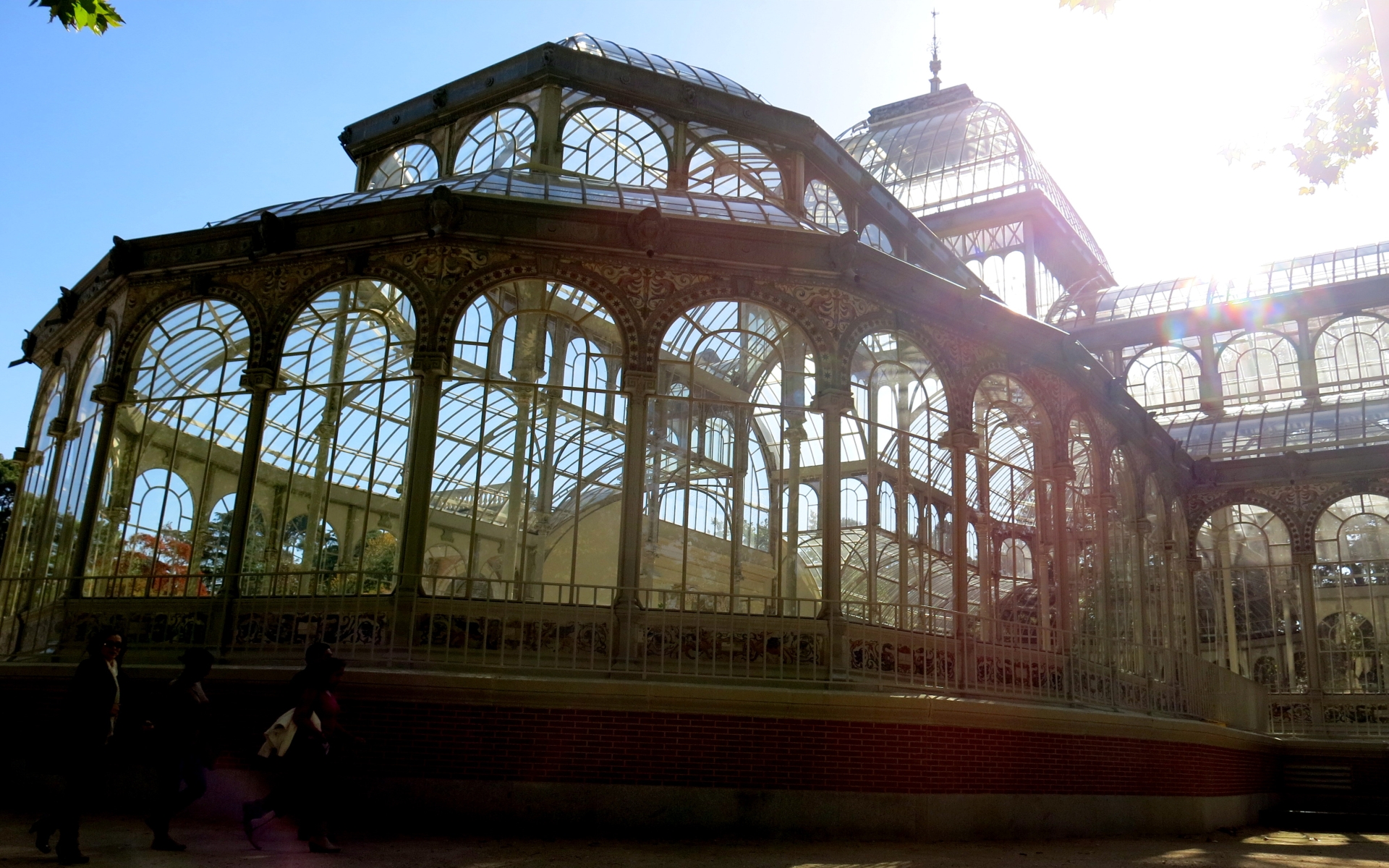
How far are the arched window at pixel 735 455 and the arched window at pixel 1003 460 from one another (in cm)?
255

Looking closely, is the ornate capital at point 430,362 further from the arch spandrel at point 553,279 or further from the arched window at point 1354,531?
the arched window at point 1354,531

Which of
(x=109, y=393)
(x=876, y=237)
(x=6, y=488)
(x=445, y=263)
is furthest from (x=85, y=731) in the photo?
(x=6, y=488)

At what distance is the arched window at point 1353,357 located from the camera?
Result: 23.3 m

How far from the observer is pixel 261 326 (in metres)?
12.5

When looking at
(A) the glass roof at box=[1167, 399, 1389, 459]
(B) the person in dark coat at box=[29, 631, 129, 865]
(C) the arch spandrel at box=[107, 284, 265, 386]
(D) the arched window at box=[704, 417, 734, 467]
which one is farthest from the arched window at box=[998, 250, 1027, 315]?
(B) the person in dark coat at box=[29, 631, 129, 865]

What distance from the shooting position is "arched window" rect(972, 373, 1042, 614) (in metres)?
14.7

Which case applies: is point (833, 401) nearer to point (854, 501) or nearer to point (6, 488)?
point (854, 501)

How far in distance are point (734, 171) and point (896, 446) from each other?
5360 mm

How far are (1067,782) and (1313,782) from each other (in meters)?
9.24

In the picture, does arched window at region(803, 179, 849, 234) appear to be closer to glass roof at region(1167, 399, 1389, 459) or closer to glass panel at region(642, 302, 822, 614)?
glass panel at region(642, 302, 822, 614)

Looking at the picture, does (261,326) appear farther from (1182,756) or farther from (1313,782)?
(1313,782)

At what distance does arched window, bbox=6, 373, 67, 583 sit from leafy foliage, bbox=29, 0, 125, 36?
8.06 meters

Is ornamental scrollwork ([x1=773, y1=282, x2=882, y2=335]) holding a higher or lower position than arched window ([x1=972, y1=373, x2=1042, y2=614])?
higher

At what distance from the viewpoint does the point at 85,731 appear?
23.7 feet
